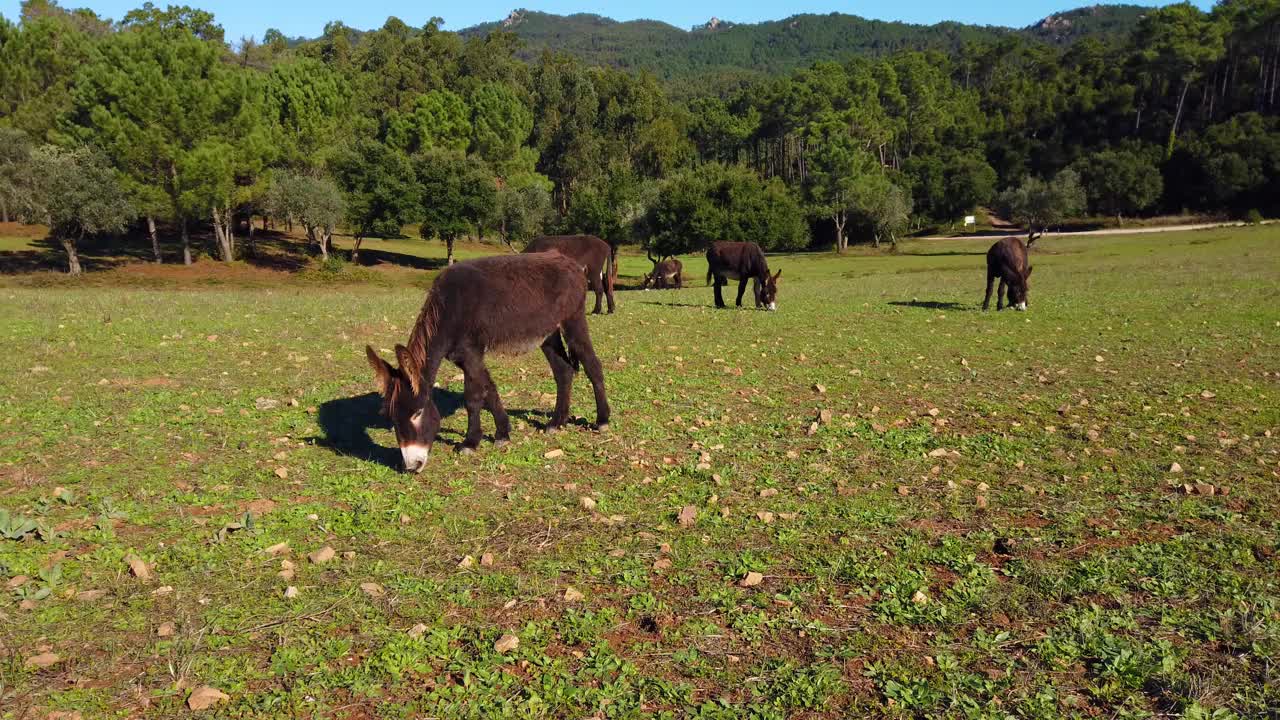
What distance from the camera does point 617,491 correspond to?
24.4ft

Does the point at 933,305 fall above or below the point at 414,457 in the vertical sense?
above

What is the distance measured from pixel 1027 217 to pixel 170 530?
97.2 meters

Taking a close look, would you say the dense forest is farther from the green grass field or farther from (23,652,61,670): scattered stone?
(23,652,61,670): scattered stone

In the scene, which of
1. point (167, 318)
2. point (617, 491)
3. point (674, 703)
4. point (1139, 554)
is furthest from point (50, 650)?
point (167, 318)

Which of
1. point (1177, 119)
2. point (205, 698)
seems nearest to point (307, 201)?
point (205, 698)

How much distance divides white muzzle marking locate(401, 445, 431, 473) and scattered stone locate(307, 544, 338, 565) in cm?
187

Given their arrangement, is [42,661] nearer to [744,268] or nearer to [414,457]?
[414,457]

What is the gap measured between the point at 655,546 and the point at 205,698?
3326mm

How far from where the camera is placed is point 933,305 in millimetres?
25156

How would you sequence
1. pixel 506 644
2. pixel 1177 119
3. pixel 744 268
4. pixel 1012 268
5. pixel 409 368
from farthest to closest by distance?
1. pixel 1177 119
2. pixel 744 268
3. pixel 1012 268
4. pixel 409 368
5. pixel 506 644

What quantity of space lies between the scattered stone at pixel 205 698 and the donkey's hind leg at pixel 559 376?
5.67 m

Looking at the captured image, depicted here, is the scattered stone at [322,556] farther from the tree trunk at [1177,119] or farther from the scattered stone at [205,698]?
the tree trunk at [1177,119]

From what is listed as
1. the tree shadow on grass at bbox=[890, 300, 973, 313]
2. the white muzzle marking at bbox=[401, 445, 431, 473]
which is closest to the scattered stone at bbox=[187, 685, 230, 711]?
the white muzzle marking at bbox=[401, 445, 431, 473]

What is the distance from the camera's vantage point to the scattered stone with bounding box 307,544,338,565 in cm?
582
